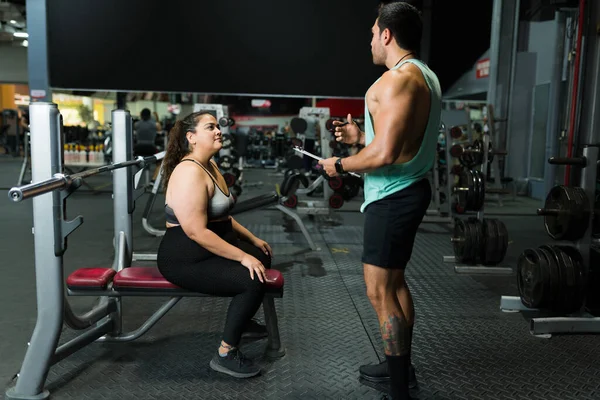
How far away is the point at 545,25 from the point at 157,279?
7920 millimetres

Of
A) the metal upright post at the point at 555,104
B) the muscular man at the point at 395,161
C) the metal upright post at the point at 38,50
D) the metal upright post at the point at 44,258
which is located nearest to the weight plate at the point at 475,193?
the muscular man at the point at 395,161

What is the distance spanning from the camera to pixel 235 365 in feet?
6.38

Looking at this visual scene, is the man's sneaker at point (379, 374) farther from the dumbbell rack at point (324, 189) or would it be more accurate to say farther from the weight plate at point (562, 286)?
the dumbbell rack at point (324, 189)

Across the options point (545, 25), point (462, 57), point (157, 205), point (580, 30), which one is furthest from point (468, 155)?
point (545, 25)

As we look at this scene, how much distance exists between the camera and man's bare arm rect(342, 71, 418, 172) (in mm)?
1566

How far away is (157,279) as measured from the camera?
6.37 feet

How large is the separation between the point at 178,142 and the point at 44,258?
68 cm

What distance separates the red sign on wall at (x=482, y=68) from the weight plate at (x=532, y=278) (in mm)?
5921

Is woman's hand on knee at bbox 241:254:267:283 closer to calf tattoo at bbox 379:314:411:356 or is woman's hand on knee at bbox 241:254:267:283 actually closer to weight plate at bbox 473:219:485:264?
calf tattoo at bbox 379:314:411:356

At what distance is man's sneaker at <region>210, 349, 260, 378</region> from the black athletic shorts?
64 centimetres

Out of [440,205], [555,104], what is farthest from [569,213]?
[555,104]

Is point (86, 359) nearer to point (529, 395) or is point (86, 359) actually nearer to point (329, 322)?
point (329, 322)

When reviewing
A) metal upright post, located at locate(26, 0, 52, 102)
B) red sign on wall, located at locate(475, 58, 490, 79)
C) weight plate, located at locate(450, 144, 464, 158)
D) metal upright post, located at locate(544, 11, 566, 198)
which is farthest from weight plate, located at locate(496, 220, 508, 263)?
metal upright post, located at locate(26, 0, 52, 102)

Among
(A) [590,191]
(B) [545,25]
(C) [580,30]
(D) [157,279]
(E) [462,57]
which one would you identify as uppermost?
(B) [545,25]
